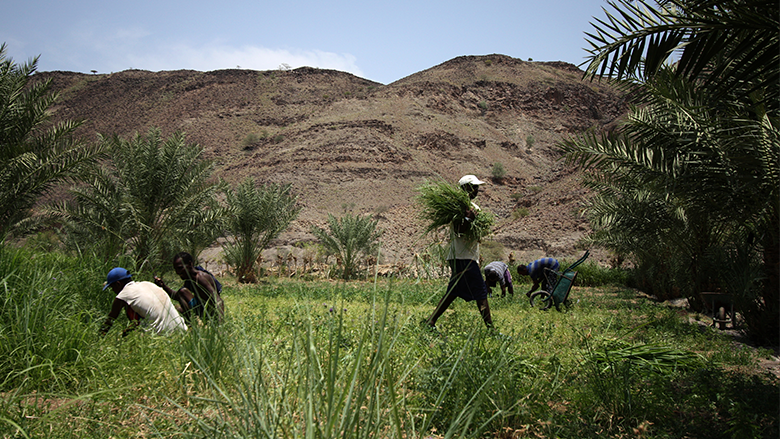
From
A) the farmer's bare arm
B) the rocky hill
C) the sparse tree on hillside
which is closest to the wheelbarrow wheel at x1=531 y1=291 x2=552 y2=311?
the farmer's bare arm

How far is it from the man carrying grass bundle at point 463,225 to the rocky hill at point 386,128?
833 inches

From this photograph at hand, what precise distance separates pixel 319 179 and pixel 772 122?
3546 centimetres

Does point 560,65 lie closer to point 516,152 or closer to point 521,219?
point 516,152

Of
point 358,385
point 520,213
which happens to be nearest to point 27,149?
point 358,385

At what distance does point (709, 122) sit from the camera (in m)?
5.98

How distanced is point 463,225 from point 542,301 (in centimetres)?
515

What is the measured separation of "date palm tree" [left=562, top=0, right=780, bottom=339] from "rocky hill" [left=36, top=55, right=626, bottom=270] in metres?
19.0

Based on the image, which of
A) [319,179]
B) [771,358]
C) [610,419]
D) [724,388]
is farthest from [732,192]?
[319,179]

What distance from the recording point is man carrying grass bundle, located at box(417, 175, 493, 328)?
15.8 ft

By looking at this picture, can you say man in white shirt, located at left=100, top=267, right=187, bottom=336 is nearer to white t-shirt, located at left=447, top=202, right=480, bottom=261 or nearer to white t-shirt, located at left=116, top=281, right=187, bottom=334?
white t-shirt, located at left=116, top=281, right=187, bottom=334

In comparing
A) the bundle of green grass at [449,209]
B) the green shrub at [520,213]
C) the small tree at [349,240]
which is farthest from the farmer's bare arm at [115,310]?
the green shrub at [520,213]

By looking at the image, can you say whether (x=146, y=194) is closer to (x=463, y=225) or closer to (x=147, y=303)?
(x=147, y=303)

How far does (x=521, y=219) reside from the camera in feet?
105

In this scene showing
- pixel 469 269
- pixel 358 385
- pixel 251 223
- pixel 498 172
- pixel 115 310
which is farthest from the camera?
pixel 498 172
